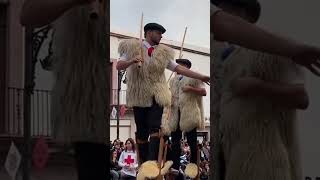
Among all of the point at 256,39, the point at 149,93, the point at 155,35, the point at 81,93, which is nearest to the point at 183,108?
the point at 149,93

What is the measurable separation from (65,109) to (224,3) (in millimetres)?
481

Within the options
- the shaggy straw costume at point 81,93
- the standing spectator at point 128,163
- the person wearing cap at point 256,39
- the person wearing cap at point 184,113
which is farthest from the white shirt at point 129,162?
the person wearing cap at point 256,39

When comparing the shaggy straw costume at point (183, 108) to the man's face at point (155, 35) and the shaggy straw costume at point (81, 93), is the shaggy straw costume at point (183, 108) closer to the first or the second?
the man's face at point (155, 35)

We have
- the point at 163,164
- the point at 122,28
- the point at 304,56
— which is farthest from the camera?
the point at 163,164

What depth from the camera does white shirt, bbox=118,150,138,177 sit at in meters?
1.68

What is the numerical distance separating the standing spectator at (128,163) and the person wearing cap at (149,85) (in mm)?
43

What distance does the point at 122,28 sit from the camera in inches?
56.5

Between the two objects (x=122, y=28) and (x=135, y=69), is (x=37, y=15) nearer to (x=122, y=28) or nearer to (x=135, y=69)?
(x=122, y=28)

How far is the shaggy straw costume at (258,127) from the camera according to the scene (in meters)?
1.23

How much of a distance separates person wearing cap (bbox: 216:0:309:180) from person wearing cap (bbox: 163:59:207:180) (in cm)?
44

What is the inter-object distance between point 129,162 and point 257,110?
752mm

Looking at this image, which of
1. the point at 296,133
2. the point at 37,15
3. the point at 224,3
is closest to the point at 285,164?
the point at 296,133

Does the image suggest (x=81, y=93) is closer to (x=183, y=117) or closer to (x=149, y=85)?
(x=149, y=85)

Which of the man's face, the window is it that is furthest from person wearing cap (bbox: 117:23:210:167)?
the window
